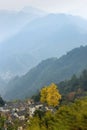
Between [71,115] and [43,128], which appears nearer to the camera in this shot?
[71,115]

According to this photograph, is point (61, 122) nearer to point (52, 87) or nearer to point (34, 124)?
point (34, 124)

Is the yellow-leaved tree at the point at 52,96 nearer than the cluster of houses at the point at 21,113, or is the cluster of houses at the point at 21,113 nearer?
the cluster of houses at the point at 21,113

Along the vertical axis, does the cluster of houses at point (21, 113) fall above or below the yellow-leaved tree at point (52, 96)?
below


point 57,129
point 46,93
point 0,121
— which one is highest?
point 46,93

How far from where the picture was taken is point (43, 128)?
71.1 feet

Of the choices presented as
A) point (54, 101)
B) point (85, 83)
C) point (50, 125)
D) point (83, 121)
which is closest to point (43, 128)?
point (50, 125)

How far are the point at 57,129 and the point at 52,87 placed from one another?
51.8 m

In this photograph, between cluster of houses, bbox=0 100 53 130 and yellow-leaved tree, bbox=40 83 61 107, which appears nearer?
cluster of houses, bbox=0 100 53 130

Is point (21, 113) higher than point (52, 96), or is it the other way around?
point (52, 96)

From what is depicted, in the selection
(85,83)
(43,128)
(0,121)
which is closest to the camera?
(43,128)

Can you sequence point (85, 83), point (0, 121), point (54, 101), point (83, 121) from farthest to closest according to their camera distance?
point (85, 83) → point (54, 101) → point (0, 121) → point (83, 121)

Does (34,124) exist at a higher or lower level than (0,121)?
lower

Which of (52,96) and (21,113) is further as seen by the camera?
(52,96)

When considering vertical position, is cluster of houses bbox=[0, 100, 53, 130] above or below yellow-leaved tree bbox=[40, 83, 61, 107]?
below
